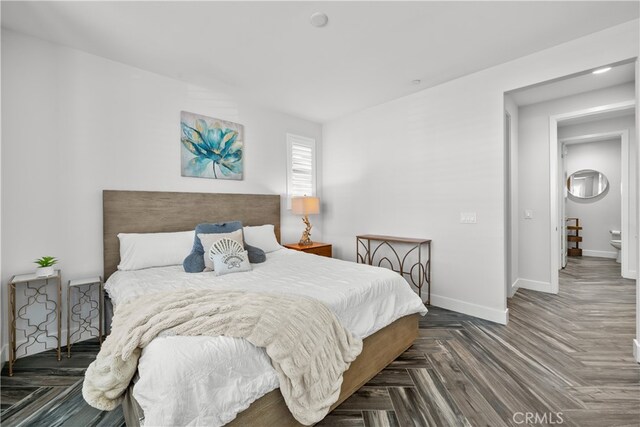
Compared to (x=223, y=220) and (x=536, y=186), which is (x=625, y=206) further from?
(x=223, y=220)

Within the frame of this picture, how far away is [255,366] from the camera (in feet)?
4.19

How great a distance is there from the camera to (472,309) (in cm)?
309

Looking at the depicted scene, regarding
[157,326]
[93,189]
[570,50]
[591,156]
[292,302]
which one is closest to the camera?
[157,326]

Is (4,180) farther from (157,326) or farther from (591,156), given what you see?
(591,156)

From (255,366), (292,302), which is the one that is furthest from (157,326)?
(292,302)

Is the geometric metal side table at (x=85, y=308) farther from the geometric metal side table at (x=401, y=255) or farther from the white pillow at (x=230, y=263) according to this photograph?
the geometric metal side table at (x=401, y=255)

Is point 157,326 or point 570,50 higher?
point 570,50

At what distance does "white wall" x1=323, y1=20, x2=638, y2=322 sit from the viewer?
8.58ft

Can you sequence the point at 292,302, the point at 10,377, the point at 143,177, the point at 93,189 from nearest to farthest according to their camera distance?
the point at 292,302 → the point at 10,377 → the point at 93,189 → the point at 143,177

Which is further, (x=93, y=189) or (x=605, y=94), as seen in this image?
(x=605, y=94)

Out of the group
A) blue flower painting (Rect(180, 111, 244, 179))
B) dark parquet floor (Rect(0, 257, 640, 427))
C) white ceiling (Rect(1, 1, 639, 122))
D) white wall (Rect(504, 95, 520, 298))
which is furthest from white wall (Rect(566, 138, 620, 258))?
blue flower painting (Rect(180, 111, 244, 179))

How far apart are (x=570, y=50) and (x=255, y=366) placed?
3499mm

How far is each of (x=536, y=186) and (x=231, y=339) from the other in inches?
178

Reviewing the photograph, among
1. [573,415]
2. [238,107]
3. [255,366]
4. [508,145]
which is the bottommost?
[573,415]
